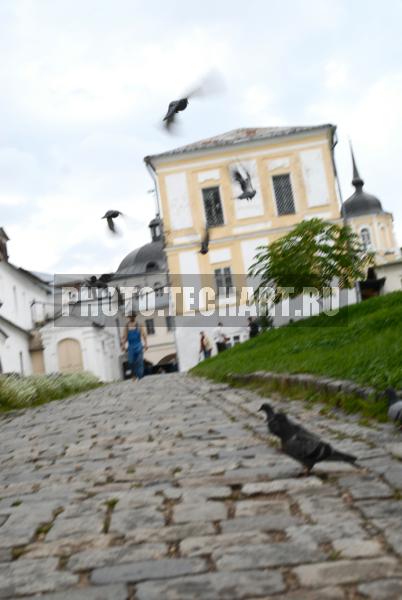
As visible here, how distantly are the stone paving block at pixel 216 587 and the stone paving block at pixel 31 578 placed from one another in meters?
0.35

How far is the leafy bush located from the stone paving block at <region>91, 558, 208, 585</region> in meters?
11.7

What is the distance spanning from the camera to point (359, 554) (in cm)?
274

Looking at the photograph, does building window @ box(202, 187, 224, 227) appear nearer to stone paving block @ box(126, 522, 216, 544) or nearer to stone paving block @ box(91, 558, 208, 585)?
stone paving block @ box(126, 522, 216, 544)

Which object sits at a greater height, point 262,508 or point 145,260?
point 145,260

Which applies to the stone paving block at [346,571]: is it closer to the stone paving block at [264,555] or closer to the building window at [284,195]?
the stone paving block at [264,555]

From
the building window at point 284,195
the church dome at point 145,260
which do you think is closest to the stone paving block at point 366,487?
the building window at point 284,195

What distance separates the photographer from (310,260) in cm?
1998

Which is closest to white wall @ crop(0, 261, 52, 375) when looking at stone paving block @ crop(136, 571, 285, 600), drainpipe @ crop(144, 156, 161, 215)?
drainpipe @ crop(144, 156, 161, 215)

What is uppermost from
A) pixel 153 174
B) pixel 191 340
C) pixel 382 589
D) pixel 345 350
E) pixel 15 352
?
pixel 153 174

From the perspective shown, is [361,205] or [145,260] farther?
[361,205]

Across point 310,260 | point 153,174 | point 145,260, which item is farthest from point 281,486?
point 145,260

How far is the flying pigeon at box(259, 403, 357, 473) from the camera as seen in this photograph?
4055mm

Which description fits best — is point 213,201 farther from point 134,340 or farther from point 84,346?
point 134,340

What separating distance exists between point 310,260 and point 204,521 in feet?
55.8
